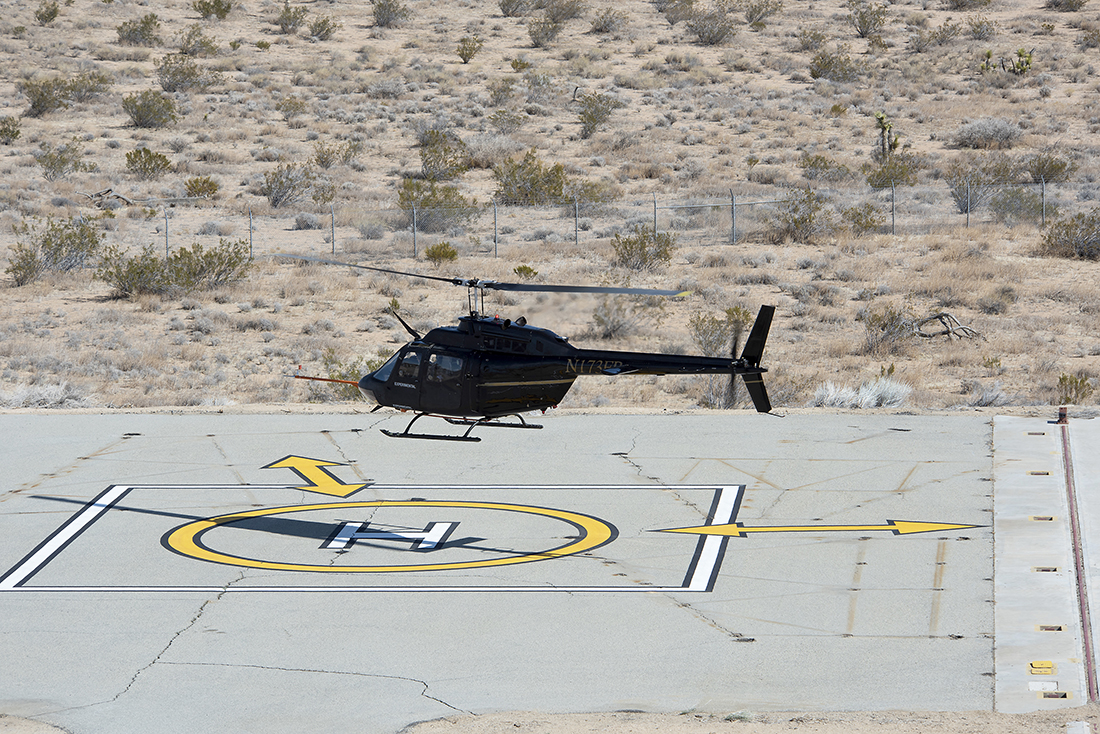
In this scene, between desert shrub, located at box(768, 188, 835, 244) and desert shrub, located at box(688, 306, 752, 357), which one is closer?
desert shrub, located at box(688, 306, 752, 357)

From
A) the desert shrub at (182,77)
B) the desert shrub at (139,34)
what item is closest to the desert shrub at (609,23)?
the desert shrub at (182,77)

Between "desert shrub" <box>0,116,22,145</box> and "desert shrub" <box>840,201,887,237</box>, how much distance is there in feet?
125

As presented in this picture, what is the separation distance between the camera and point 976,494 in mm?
17688

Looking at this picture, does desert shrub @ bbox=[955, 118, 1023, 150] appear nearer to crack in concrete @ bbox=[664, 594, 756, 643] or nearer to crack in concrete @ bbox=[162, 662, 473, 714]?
crack in concrete @ bbox=[664, 594, 756, 643]

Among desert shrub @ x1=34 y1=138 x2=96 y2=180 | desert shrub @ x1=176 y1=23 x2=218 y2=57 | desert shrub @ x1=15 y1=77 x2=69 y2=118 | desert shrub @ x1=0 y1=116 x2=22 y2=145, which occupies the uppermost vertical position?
desert shrub @ x1=176 y1=23 x2=218 y2=57

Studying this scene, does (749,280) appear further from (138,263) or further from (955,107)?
(955,107)

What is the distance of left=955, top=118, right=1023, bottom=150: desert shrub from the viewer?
188ft

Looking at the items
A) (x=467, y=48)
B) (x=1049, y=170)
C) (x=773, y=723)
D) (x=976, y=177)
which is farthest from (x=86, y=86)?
(x=773, y=723)

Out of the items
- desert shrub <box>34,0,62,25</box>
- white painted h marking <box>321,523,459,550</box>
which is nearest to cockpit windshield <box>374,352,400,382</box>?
white painted h marking <box>321,523,459,550</box>

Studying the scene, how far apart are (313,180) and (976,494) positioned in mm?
40266

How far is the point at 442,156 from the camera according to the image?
54.8 meters

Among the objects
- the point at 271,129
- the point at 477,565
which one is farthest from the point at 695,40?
the point at 477,565

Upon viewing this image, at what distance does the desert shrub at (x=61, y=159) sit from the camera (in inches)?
2071

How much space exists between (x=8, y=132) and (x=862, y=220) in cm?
3919
